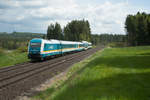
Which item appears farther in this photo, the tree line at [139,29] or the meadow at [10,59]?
the tree line at [139,29]

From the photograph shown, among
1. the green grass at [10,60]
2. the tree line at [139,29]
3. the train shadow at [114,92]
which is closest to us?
the train shadow at [114,92]

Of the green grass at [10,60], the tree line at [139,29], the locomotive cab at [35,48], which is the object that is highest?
the tree line at [139,29]

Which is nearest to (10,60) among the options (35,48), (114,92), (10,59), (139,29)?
(10,59)

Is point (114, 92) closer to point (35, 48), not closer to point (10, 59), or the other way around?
point (35, 48)

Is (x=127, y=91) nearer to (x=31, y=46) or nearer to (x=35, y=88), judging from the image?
(x=35, y=88)

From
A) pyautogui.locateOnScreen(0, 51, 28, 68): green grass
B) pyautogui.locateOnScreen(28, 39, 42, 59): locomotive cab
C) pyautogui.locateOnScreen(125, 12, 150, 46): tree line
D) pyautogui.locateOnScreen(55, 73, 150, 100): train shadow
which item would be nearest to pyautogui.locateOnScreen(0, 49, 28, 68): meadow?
pyautogui.locateOnScreen(0, 51, 28, 68): green grass

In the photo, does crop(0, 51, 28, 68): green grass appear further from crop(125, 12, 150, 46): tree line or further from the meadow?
crop(125, 12, 150, 46): tree line

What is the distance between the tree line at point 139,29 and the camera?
82812 mm

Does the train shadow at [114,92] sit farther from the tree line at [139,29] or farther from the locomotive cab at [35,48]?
the tree line at [139,29]

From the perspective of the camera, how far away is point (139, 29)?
85500 mm

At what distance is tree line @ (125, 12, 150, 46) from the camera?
272ft

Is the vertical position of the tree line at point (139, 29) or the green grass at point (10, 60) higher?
the tree line at point (139, 29)

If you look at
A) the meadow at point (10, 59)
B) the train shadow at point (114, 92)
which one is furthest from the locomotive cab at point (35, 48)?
the train shadow at point (114, 92)

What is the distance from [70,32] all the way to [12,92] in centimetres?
9867
